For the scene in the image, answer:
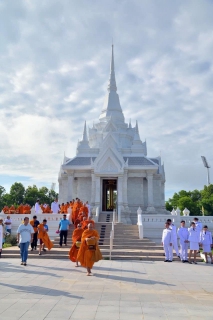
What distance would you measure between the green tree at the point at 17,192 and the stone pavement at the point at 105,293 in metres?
47.3

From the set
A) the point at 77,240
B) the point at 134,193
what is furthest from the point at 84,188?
the point at 77,240

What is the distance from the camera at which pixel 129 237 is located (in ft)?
57.0

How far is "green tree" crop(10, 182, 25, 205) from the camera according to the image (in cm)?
5609

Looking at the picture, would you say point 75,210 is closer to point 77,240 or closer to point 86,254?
point 77,240

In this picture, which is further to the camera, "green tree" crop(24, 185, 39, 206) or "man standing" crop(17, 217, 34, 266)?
"green tree" crop(24, 185, 39, 206)

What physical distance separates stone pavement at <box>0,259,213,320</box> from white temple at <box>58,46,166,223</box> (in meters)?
13.0

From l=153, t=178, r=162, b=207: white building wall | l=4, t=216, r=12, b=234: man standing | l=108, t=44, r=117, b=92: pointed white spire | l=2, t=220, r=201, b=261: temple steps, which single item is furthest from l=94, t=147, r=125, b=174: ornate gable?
l=108, t=44, r=117, b=92: pointed white spire

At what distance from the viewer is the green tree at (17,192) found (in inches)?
2208

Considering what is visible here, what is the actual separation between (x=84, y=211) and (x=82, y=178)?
7214 mm

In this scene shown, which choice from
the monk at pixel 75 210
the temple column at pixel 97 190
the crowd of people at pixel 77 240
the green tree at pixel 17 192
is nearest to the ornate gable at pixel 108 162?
the temple column at pixel 97 190

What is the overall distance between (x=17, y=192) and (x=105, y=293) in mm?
52368

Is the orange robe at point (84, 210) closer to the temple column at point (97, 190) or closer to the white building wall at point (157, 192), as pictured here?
the temple column at point (97, 190)

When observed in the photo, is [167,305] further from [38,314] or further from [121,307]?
[38,314]

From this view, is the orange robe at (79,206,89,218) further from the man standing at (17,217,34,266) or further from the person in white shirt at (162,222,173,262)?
the man standing at (17,217,34,266)
